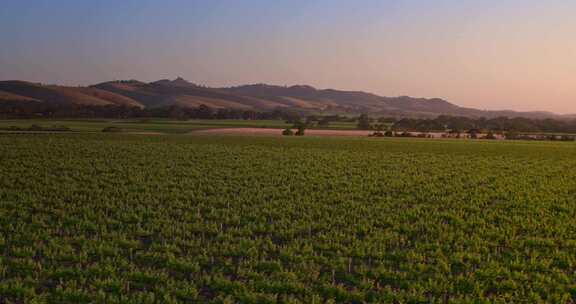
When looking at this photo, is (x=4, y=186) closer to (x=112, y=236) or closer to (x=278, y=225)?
(x=112, y=236)

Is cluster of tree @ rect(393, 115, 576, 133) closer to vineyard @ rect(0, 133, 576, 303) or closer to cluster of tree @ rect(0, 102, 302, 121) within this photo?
cluster of tree @ rect(0, 102, 302, 121)

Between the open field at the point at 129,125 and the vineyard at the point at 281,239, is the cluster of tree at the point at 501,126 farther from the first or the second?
the vineyard at the point at 281,239

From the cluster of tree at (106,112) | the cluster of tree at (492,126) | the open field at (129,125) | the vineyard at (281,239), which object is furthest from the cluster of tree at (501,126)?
the vineyard at (281,239)

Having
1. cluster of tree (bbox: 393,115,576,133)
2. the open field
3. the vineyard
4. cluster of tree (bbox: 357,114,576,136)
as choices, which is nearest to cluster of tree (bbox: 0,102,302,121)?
the open field

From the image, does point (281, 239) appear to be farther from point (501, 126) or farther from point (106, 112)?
point (106, 112)

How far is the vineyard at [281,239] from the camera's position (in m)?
8.79

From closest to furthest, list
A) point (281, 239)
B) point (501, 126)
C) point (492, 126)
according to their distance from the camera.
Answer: point (281, 239) < point (501, 126) < point (492, 126)

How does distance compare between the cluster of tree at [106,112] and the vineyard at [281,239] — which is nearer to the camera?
the vineyard at [281,239]

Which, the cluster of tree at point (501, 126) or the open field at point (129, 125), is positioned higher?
the cluster of tree at point (501, 126)

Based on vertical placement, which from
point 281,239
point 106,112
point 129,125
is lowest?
point 281,239

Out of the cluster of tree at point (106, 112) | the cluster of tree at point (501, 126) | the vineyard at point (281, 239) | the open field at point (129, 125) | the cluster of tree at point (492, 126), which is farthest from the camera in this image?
the cluster of tree at point (106, 112)

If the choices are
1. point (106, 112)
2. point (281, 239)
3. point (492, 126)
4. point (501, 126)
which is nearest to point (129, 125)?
point (106, 112)

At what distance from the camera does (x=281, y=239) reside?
1280 centimetres

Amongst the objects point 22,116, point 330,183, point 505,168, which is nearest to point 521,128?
point 505,168
